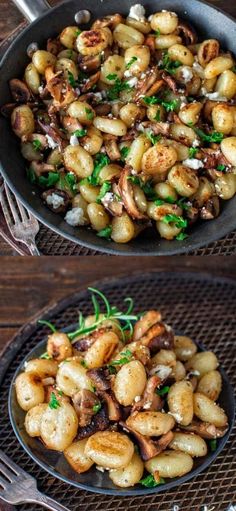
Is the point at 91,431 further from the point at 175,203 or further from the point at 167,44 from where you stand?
the point at 167,44

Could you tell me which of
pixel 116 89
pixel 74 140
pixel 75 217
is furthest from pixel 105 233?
pixel 116 89

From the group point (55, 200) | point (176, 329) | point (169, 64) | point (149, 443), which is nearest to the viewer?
point (149, 443)

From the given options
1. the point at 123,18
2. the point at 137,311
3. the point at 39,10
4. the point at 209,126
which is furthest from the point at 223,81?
the point at 137,311

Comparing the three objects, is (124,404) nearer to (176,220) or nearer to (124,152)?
(176,220)

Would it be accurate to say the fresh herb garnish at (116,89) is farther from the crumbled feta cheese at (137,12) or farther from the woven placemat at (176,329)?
the woven placemat at (176,329)

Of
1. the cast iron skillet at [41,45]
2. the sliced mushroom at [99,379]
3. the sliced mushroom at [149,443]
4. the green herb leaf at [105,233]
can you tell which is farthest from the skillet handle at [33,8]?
the sliced mushroom at [149,443]
